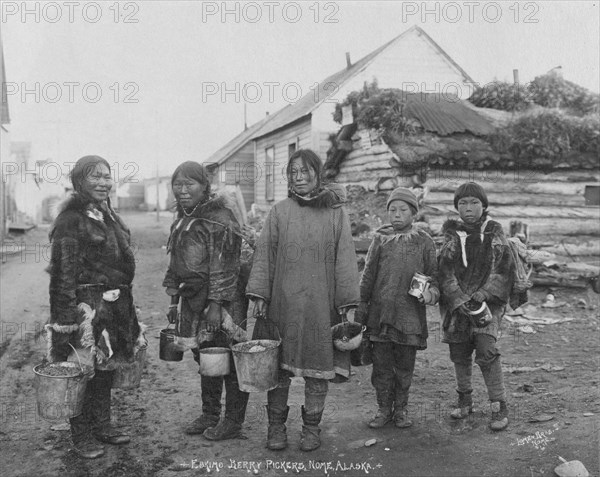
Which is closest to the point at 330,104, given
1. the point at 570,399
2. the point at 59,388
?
the point at 570,399

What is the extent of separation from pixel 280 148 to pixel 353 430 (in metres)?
17.5

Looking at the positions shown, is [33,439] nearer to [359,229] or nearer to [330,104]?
[359,229]

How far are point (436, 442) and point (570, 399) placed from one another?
1560mm

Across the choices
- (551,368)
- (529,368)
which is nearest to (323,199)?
(529,368)

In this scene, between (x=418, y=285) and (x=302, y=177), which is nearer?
(x=302, y=177)

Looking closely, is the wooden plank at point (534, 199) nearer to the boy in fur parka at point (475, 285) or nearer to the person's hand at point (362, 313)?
the boy in fur parka at point (475, 285)

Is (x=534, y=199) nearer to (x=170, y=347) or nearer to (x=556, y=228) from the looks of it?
(x=556, y=228)

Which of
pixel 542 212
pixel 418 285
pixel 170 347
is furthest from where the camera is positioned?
pixel 542 212

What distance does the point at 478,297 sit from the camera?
4.05 metres

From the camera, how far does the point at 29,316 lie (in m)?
8.29

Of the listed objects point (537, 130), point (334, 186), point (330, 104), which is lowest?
point (334, 186)

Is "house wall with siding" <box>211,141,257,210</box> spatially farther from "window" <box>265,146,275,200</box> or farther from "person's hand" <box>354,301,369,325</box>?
"person's hand" <box>354,301,369,325</box>

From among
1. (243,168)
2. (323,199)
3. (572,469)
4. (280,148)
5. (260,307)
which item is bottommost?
(572,469)

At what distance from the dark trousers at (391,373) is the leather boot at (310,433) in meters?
0.65
